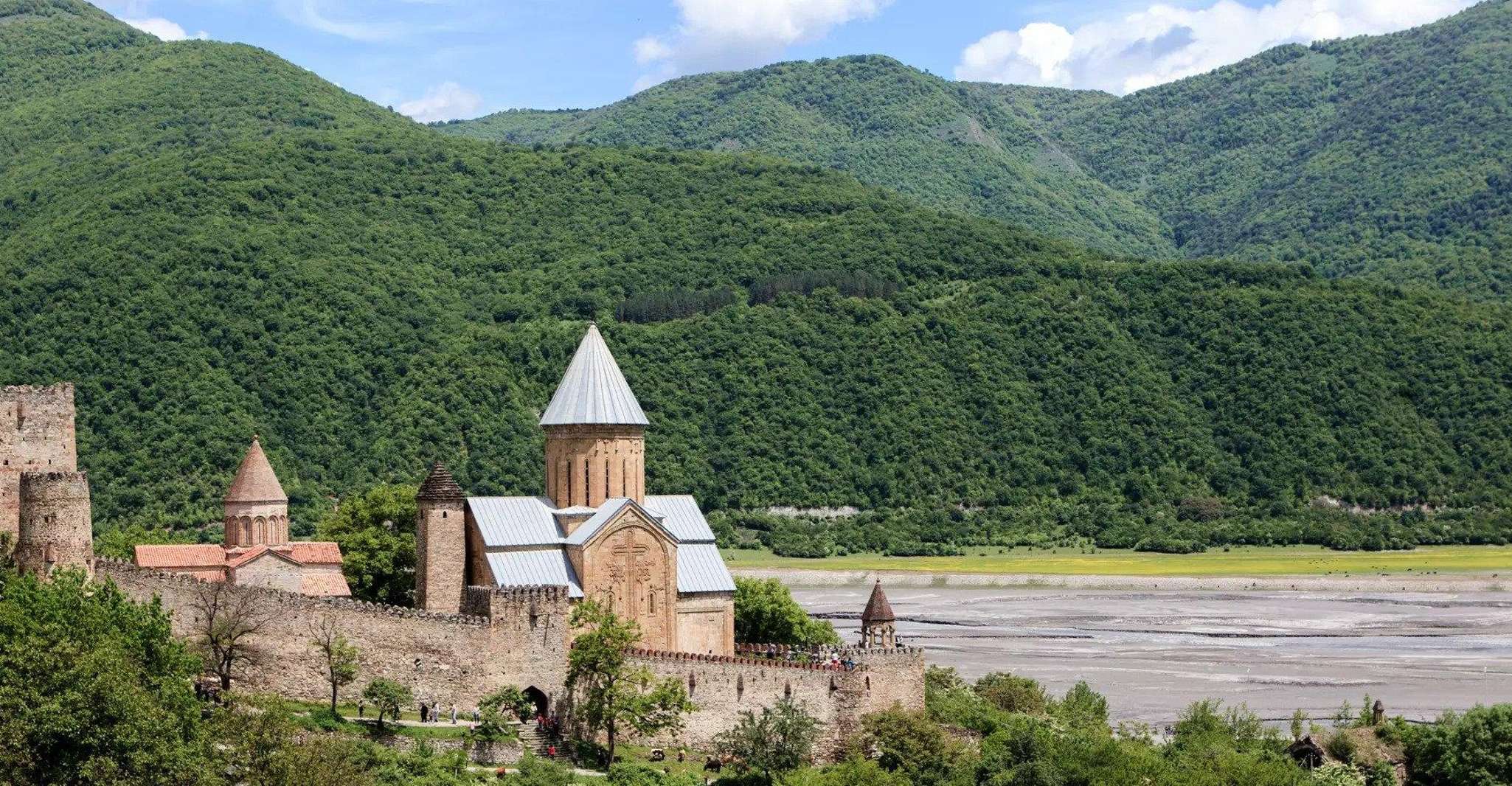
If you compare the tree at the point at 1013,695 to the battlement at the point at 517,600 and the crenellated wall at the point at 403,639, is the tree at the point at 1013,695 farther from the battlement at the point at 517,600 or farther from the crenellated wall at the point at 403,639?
the crenellated wall at the point at 403,639

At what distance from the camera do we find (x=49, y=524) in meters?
36.9

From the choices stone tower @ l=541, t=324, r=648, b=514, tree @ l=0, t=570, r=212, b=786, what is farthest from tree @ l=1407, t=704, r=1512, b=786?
tree @ l=0, t=570, r=212, b=786

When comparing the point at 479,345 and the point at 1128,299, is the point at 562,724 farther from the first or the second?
the point at 1128,299

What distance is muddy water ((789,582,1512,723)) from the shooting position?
56906mm

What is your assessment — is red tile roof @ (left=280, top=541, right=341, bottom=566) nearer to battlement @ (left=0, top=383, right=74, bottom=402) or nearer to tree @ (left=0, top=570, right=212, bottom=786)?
battlement @ (left=0, top=383, right=74, bottom=402)

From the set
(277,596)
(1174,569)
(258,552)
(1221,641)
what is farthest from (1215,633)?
(277,596)

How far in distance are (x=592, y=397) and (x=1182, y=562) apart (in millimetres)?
58007

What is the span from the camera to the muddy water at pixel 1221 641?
56906 mm

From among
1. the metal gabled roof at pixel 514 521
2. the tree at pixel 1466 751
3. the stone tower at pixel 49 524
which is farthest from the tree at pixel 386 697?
the tree at pixel 1466 751

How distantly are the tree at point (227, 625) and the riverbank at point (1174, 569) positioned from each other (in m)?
51.2

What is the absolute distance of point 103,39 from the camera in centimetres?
17138

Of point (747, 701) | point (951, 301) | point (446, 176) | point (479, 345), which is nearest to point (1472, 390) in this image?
point (951, 301)

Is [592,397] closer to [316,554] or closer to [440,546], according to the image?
[440,546]

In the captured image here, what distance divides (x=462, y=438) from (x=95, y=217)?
29.4 metres
